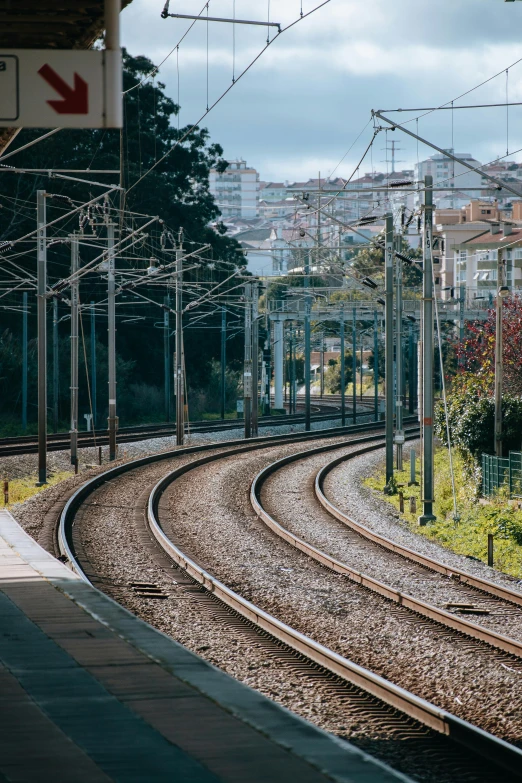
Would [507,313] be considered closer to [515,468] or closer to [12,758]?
[515,468]

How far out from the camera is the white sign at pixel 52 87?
7160 mm

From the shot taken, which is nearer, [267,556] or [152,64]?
[267,556]

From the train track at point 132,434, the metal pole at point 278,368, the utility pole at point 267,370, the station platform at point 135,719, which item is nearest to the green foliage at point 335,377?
the metal pole at point 278,368

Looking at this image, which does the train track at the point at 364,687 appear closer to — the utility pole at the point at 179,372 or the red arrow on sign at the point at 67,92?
the red arrow on sign at the point at 67,92

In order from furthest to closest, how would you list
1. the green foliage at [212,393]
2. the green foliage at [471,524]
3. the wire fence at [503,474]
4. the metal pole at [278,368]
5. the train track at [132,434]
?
the metal pole at [278,368], the green foliage at [212,393], the train track at [132,434], the wire fence at [503,474], the green foliage at [471,524]

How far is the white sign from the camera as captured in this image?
716 cm

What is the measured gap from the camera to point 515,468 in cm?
2356

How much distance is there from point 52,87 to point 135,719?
422 cm

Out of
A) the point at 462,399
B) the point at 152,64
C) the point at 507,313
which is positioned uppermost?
the point at 152,64

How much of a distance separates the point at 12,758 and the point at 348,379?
333 ft

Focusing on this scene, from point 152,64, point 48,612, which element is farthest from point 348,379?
point 48,612

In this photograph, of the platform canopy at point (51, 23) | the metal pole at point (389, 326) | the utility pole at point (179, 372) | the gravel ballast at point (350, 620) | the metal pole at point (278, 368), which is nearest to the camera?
the gravel ballast at point (350, 620)

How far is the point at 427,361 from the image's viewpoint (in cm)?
2205

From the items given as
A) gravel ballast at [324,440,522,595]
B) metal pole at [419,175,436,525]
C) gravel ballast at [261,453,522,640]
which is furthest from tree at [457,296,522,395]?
metal pole at [419,175,436,525]
